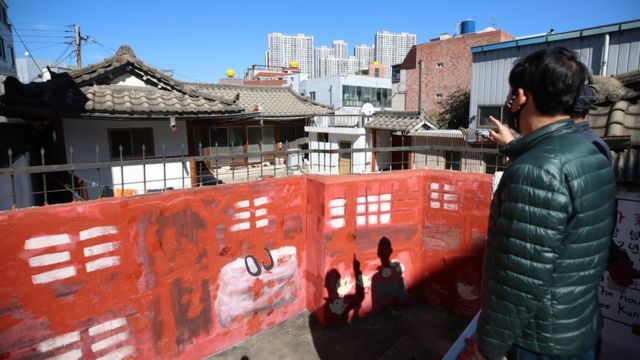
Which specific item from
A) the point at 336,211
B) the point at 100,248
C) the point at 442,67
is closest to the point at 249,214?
the point at 336,211

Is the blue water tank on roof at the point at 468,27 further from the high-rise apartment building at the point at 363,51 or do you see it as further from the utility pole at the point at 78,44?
the high-rise apartment building at the point at 363,51

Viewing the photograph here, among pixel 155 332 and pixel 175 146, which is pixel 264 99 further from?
pixel 155 332

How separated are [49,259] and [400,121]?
12899 mm

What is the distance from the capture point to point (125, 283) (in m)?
4.43

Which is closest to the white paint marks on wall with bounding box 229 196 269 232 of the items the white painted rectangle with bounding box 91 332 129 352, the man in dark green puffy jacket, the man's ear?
the white painted rectangle with bounding box 91 332 129 352

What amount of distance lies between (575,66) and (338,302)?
17.7ft

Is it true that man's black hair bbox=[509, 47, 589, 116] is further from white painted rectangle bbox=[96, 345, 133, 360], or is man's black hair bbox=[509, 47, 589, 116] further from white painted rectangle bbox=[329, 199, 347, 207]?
white painted rectangle bbox=[96, 345, 133, 360]

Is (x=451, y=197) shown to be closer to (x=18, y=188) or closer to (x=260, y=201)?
(x=260, y=201)

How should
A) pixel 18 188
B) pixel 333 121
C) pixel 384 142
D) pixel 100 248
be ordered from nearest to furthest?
pixel 100 248
pixel 18 188
pixel 384 142
pixel 333 121

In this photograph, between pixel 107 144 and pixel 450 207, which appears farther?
pixel 107 144

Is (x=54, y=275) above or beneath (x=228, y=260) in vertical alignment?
above

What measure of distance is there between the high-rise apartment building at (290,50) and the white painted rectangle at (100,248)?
9430 centimetres

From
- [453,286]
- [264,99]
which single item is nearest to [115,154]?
[453,286]

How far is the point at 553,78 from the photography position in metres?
1.55
